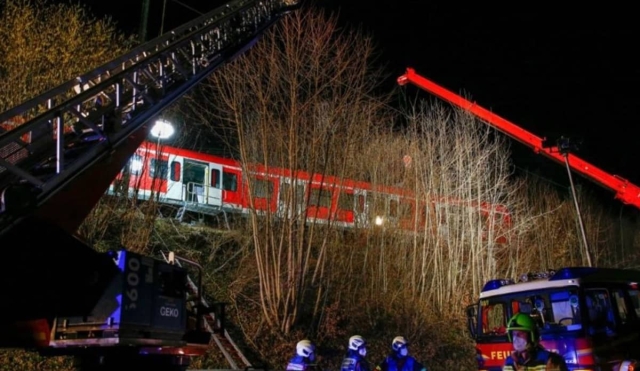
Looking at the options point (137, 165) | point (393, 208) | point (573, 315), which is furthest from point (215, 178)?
point (573, 315)

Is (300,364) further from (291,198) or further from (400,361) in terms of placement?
(291,198)

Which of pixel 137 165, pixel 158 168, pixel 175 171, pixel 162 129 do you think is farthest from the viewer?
pixel 175 171

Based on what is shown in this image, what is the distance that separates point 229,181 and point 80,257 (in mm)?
12438

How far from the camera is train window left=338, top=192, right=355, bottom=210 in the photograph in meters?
13.9

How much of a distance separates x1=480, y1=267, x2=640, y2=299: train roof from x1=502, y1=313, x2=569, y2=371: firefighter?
140 inches

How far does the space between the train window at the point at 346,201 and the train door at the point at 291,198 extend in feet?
6.64

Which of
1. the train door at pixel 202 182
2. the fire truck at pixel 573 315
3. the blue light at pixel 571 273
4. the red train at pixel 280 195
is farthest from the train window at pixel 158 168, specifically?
the blue light at pixel 571 273

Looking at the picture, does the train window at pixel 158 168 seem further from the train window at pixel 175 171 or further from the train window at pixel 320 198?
the train window at pixel 320 198

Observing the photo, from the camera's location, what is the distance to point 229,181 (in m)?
17.0

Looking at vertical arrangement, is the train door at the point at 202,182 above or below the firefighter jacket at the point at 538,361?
above

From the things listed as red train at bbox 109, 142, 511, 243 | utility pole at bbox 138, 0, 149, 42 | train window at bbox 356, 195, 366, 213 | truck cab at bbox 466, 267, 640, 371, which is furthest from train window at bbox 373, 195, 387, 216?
truck cab at bbox 466, 267, 640, 371

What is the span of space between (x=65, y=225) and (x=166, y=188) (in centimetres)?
977

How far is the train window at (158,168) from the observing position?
12.8m

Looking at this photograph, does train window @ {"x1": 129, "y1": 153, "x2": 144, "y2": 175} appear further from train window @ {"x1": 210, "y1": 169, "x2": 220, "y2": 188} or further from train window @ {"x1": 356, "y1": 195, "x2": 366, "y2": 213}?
train window @ {"x1": 356, "y1": 195, "x2": 366, "y2": 213}
